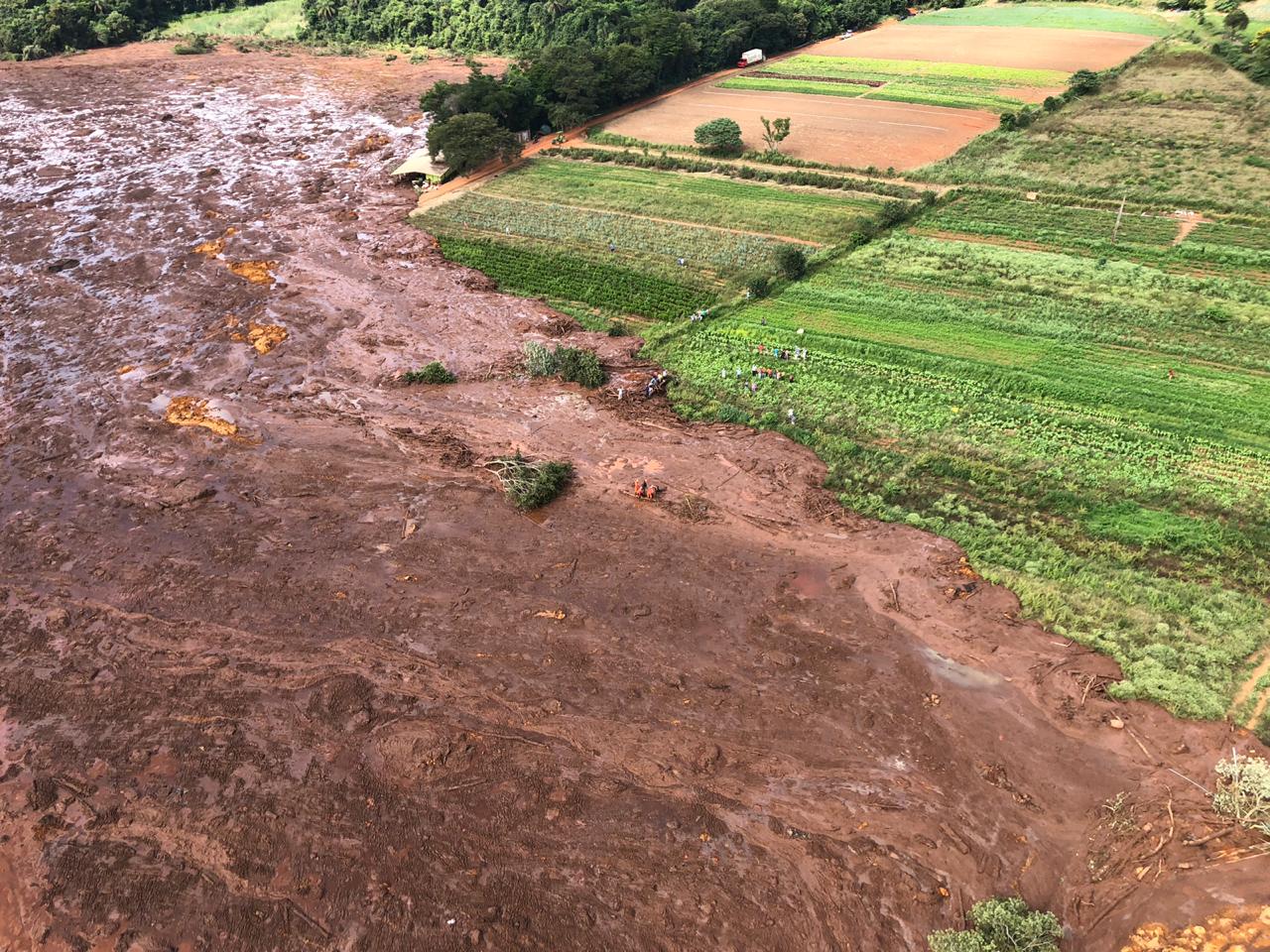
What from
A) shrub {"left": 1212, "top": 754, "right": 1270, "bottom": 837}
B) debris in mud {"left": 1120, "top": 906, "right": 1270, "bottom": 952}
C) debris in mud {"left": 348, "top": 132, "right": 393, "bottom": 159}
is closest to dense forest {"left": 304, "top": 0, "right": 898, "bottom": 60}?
debris in mud {"left": 348, "top": 132, "right": 393, "bottom": 159}

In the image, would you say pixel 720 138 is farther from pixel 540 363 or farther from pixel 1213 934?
pixel 1213 934

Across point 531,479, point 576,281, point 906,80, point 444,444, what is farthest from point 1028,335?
point 906,80

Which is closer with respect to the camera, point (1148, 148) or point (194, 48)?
point (1148, 148)

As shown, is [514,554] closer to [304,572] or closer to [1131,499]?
[304,572]

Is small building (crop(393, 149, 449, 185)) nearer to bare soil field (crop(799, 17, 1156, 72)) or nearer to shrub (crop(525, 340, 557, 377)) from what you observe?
shrub (crop(525, 340, 557, 377))

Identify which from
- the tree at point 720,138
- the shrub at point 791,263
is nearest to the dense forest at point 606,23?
the tree at point 720,138

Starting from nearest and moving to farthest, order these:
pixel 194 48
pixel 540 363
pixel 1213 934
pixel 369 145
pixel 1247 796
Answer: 1. pixel 1213 934
2. pixel 1247 796
3. pixel 540 363
4. pixel 369 145
5. pixel 194 48
